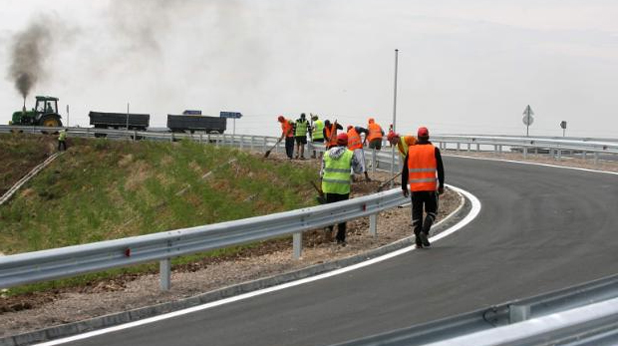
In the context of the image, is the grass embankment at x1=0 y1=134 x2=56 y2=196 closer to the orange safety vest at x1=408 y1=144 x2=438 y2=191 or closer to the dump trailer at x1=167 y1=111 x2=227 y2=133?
the dump trailer at x1=167 y1=111 x2=227 y2=133

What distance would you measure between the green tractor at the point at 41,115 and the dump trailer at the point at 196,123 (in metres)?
7.47

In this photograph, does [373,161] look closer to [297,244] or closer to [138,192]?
[297,244]

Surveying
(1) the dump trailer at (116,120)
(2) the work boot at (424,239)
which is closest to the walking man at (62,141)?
(1) the dump trailer at (116,120)

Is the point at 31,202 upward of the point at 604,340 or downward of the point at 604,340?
downward

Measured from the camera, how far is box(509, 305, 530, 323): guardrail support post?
5473 millimetres

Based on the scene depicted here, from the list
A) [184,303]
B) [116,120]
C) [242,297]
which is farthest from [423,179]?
[116,120]

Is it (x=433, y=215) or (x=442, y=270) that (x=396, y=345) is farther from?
(x=433, y=215)

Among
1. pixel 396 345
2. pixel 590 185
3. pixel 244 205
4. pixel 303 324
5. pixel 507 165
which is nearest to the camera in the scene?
pixel 396 345

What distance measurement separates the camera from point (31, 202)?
149 feet

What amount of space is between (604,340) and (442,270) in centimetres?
642

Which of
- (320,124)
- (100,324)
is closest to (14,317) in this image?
(100,324)

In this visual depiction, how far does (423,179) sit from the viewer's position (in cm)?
1410

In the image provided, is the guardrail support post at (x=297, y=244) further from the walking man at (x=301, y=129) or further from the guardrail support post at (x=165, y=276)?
the walking man at (x=301, y=129)

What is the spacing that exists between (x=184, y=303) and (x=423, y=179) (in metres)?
4.72
